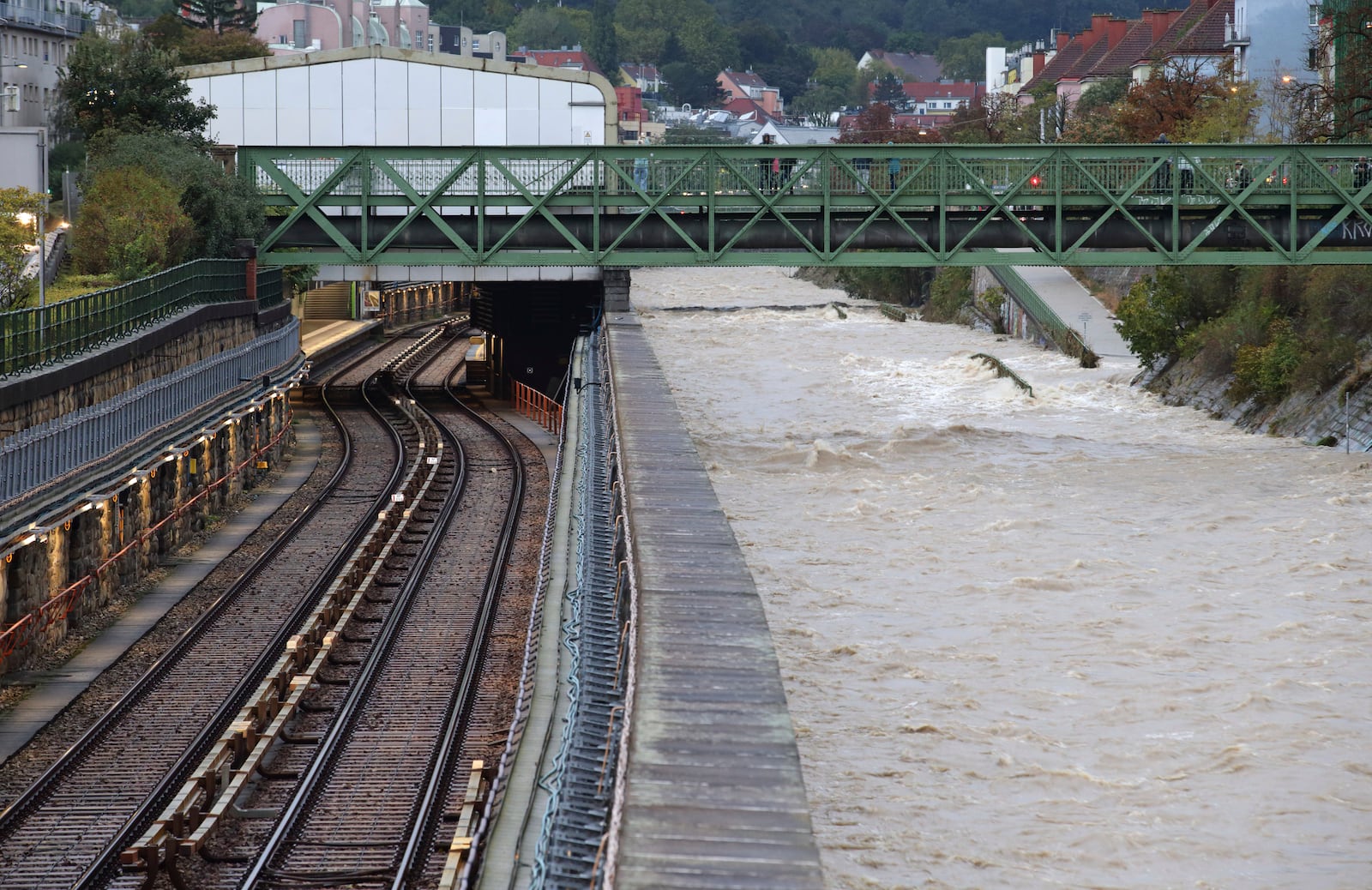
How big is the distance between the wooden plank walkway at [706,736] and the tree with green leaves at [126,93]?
32.5m

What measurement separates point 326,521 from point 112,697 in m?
11.5

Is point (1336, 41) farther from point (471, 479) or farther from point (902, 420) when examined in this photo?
point (471, 479)

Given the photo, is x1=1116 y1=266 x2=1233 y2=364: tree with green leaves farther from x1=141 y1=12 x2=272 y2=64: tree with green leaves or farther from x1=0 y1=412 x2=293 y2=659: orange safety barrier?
x1=141 y1=12 x2=272 y2=64: tree with green leaves

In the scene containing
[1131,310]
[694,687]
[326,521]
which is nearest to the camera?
[694,687]

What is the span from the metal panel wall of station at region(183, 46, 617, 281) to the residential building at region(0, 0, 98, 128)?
23.4 feet

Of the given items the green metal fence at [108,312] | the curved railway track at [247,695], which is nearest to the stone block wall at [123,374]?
the green metal fence at [108,312]

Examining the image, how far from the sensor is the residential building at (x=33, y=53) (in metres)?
54.8

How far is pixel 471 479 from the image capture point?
121 ft

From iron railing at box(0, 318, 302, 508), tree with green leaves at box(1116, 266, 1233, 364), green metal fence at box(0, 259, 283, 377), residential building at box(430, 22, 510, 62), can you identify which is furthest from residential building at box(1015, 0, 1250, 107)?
residential building at box(430, 22, 510, 62)

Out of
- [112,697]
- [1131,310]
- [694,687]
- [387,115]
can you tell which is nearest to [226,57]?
[387,115]

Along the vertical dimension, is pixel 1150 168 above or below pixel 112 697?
above

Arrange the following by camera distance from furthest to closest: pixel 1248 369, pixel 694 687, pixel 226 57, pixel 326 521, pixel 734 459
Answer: pixel 226 57
pixel 1248 369
pixel 734 459
pixel 326 521
pixel 694 687

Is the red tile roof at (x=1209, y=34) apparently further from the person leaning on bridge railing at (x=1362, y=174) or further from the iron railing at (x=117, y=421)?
the iron railing at (x=117, y=421)

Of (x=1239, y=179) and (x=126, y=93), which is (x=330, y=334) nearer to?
(x=126, y=93)
